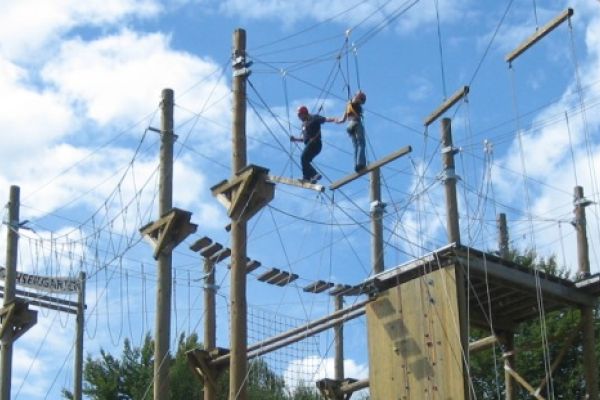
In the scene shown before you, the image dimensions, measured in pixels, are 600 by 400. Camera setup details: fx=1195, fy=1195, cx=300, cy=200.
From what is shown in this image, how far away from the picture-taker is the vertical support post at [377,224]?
65.8 feet

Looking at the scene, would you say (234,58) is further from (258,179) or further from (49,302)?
(49,302)

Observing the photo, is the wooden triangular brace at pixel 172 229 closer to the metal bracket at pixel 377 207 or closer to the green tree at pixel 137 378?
the metal bracket at pixel 377 207

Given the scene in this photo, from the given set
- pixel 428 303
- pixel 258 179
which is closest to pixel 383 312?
pixel 428 303

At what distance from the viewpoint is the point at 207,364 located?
707 inches

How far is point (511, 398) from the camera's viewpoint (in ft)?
56.6

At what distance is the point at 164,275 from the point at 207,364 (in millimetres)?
2017

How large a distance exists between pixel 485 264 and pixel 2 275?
1254 cm

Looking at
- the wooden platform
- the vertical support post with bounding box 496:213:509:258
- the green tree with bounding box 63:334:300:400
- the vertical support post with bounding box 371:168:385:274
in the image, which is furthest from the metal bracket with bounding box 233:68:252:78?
the green tree with bounding box 63:334:300:400

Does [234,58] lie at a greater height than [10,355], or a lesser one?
greater

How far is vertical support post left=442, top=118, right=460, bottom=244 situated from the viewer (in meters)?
19.0

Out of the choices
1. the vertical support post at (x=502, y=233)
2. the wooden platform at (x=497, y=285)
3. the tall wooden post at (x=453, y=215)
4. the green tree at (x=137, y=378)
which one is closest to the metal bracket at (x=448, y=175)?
the tall wooden post at (x=453, y=215)

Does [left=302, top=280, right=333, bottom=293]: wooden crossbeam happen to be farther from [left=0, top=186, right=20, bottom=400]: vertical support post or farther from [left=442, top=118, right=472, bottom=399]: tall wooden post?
[left=0, top=186, right=20, bottom=400]: vertical support post

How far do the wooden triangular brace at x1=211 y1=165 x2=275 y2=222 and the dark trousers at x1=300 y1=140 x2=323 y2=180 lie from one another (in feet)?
2.04

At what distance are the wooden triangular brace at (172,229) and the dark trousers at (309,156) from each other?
198 cm
